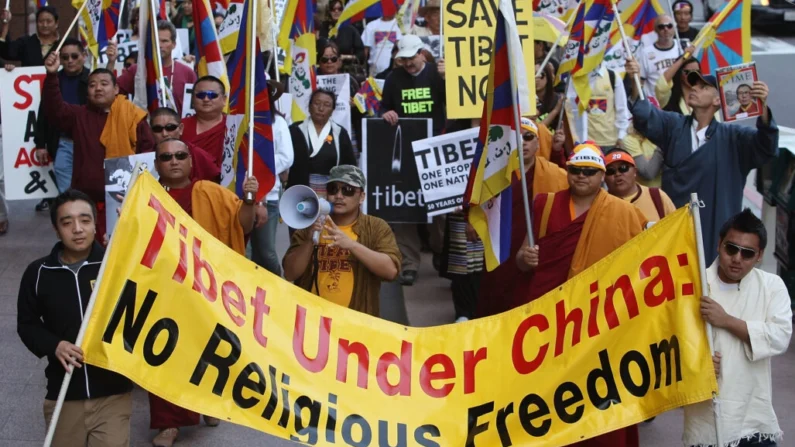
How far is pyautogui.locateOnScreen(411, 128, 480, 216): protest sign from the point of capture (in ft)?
28.8

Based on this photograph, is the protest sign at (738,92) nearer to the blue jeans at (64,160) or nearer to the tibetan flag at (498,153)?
the tibetan flag at (498,153)

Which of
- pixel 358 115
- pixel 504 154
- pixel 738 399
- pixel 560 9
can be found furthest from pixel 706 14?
pixel 738 399

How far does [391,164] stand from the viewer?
1029cm

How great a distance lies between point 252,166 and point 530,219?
5.76ft

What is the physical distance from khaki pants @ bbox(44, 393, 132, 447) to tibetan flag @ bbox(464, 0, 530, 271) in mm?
2359

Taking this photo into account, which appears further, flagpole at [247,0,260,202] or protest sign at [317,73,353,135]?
protest sign at [317,73,353,135]


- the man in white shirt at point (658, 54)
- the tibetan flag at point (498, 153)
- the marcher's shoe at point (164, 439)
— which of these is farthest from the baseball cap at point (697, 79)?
the man in white shirt at point (658, 54)

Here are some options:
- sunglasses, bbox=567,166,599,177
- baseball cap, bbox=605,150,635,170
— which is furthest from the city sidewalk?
sunglasses, bbox=567,166,599,177

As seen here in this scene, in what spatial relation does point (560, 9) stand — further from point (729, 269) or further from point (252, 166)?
point (729, 269)

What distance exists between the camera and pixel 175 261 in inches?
207

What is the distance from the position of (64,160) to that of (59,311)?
14.3ft

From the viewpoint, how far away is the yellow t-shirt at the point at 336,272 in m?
6.50

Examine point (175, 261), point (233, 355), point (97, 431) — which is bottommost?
point (97, 431)

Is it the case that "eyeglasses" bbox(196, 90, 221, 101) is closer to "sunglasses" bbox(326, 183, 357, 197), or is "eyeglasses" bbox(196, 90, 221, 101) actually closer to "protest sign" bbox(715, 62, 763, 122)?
"sunglasses" bbox(326, 183, 357, 197)
